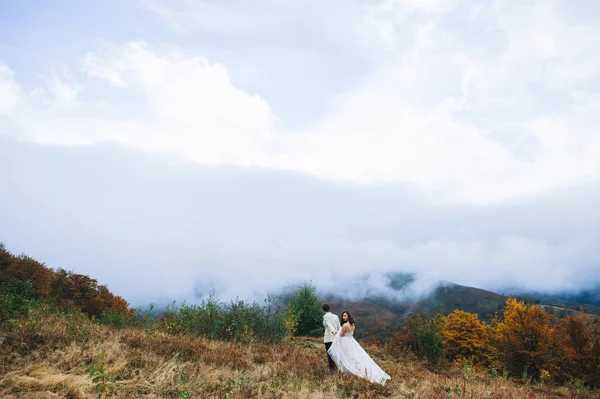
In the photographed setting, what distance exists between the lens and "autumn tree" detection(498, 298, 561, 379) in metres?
46.0

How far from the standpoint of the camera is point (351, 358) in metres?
9.92

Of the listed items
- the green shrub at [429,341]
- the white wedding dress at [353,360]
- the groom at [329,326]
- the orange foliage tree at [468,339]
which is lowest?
the orange foliage tree at [468,339]

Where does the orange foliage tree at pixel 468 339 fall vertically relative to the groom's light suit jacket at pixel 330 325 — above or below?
below

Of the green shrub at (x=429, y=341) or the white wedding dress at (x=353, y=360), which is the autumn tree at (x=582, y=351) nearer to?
the green shrub at (x=429, y=341)

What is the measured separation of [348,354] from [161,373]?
539 centimetres

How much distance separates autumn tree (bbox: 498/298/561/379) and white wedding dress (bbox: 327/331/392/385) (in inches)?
1817

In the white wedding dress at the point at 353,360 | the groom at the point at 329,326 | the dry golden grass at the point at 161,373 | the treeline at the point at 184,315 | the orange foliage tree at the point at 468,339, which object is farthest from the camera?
the orange foliage tree at the point at 468,339

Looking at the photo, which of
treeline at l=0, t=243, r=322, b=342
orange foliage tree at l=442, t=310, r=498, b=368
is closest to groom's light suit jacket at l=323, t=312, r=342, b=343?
treeline at l=0, t=243, r=322, b=342

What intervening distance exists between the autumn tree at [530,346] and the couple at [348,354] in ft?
151

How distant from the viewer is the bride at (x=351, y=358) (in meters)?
9.47

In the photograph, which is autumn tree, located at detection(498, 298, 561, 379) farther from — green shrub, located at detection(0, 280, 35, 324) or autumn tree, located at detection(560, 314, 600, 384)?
green shrub, located at detection(0, 280, 35, 324)

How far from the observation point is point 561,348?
156 ft

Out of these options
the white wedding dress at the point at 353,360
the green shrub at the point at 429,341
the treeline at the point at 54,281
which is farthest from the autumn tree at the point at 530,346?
the treeline at the point at 54,281

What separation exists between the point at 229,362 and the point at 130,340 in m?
2.78
